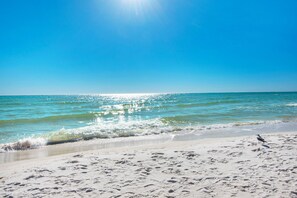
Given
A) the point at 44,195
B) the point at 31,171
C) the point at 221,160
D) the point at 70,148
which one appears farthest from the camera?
the point at 70,148

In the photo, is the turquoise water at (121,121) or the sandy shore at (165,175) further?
the turquoise water at (121,121)

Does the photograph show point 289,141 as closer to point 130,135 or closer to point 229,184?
point 229,184

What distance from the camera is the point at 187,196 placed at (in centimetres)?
426

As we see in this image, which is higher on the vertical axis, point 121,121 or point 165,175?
point 165,175

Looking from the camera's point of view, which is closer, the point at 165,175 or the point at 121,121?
the point at 165,175

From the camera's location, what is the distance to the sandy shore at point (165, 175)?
14.6 ft

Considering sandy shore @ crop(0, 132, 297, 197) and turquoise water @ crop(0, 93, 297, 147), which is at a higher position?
sandy shore @ crop(0, 132, 297, 197)

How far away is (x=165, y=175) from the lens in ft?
17.3

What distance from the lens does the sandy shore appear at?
446cm

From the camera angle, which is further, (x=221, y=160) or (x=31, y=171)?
(x=221, y=160)

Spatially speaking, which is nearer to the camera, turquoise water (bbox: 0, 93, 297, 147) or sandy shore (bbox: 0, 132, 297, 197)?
A: sandy shore (bbox: 0, 132, 297, 197)

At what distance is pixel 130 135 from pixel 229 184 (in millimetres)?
8738

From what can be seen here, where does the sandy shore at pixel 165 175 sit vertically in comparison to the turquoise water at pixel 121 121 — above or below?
above

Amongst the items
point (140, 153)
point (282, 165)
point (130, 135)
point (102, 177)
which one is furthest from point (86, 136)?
point (282, 165)
